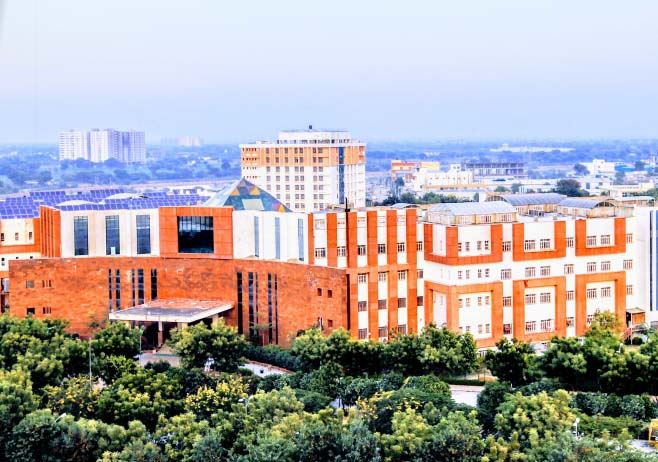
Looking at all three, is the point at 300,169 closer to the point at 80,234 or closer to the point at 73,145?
the point at 80,234

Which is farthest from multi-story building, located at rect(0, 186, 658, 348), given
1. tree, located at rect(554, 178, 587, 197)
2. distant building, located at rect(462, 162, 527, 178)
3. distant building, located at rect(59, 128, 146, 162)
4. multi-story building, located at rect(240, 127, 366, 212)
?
distant building, located at rect(59, 128, 146, 162)

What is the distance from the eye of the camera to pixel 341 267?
65.0ft

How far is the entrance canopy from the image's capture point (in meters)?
20.5

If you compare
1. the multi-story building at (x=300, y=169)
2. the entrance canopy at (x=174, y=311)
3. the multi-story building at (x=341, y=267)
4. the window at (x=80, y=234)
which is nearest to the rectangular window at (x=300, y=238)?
the multi-story building at (x=341, y=267)

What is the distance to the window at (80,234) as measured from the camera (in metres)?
21.8

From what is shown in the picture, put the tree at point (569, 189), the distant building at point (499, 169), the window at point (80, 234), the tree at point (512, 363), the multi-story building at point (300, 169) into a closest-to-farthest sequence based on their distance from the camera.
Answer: the tree at point (512, 363), the window at point (80, 234), the multi-story building at point (300, 169), the tree at point (569, 189), the distant building at point (499, 169)

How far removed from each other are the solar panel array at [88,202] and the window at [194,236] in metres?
0.97

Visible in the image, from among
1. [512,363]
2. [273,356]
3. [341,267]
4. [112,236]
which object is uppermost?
[112,236]

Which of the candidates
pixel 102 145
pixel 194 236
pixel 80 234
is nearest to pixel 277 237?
pixel 194 236

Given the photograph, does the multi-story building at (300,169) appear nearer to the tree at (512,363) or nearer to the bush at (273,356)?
the bush at (273,356)

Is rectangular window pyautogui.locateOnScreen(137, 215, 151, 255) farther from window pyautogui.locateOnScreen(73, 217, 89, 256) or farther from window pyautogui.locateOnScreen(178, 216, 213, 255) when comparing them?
window pyautogui.locateOnScreen(73, 217, 89, 256)

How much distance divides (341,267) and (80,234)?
4.84 meters

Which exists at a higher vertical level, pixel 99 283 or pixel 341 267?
pixel 341 267

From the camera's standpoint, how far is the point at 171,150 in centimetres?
13150
